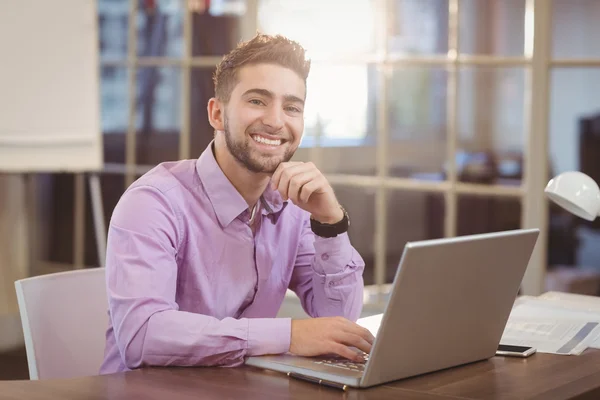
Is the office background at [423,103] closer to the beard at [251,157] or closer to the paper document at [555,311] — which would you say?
the paper document at [555,311]

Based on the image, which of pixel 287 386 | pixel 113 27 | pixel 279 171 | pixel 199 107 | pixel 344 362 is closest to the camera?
pixel 287 386

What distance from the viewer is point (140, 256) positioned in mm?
1643

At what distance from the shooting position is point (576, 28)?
320cm

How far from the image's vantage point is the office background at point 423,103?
129 inches

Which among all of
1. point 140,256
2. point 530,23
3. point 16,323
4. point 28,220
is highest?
point 530,23

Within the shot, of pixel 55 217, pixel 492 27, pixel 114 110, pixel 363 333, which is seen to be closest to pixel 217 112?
pixel 363 333

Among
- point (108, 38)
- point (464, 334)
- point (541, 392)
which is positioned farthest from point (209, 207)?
point (108, 38)

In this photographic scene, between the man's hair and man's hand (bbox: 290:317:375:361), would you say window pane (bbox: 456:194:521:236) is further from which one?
man's hand (bbox: 290:317:375:361)

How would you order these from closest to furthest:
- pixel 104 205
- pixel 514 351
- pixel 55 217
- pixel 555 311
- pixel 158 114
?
pixel 514 351 < pixel 555 311 < pixel 158 114 < pixel 104 205 < pixel 55 217

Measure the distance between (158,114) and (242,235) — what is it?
2.65 meters

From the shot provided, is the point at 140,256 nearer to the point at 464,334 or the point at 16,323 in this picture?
the point at 464,334

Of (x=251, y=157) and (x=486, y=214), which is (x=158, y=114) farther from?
(x=251, y=157)

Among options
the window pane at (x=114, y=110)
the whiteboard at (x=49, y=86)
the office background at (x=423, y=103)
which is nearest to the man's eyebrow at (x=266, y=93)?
the office background at (x=423, y=103)

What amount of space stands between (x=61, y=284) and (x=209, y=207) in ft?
1.13
